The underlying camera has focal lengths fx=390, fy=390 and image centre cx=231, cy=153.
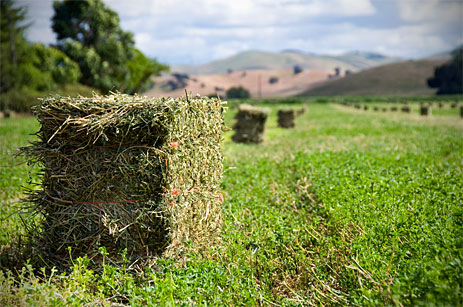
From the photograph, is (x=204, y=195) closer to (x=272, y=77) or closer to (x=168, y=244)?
(x=168, y=244)

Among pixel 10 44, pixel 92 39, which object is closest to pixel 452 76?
pixel 92 39

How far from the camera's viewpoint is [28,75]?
46844 millimetres

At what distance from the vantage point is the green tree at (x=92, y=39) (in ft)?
171

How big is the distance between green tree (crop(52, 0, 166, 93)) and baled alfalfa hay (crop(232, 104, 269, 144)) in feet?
121

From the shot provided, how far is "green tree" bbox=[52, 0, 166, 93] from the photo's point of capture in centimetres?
5212

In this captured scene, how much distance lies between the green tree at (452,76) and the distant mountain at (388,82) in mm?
11845

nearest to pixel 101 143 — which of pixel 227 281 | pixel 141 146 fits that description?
pixel 141 146

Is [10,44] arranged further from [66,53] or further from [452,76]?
[452,76]

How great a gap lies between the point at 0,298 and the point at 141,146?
225 cm

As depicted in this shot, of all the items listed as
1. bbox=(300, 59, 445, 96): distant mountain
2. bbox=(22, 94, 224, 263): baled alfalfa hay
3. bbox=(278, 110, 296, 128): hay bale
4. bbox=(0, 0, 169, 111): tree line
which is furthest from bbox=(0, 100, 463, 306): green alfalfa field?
bbox=(300, 59, 445, 96): distant mountain

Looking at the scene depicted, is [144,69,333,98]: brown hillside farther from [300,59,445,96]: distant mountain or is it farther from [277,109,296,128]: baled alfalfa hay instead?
[277,109,296,128]: baled alfalfa hay

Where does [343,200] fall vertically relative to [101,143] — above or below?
below

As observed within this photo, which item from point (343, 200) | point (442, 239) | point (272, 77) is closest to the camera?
point (442, 239)

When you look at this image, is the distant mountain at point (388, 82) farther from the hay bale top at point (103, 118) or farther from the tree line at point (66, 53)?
the hay bale top at point (103, 118)
